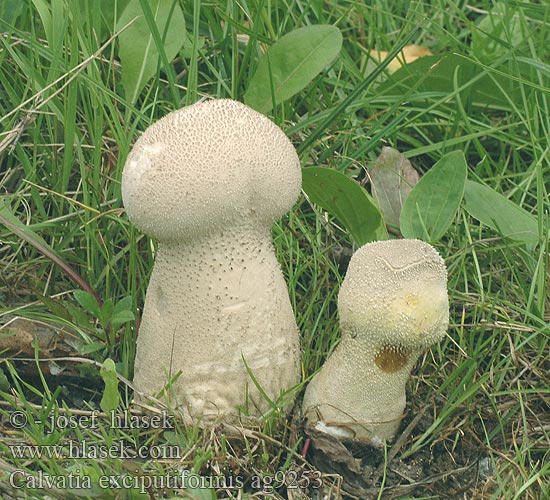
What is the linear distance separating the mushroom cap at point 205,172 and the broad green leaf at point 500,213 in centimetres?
64

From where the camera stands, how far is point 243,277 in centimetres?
181

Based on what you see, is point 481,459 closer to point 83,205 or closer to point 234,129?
point 234,129

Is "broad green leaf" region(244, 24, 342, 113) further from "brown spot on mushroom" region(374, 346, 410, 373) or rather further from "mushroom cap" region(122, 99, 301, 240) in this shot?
"brown spot on mushroom" region(374, 346, 410, 373)

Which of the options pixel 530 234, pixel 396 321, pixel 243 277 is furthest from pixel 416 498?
pixel 530 234

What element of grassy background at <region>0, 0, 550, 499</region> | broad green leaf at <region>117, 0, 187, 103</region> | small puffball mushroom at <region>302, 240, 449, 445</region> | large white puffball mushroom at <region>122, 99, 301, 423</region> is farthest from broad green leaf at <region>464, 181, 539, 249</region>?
broad green leaf at <region>117, 0, 187, 103</region>

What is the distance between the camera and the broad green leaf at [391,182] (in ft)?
7.65

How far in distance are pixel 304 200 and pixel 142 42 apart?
61cm

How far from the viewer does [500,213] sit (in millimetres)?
2211

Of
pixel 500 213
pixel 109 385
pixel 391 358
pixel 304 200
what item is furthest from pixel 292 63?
pixel 109 385

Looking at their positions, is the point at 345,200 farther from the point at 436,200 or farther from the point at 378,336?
the point at 378,336

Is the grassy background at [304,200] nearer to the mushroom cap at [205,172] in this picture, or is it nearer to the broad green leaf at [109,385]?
the broad green leaf at [109,385]

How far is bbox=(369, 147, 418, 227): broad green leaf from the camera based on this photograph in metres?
2.33

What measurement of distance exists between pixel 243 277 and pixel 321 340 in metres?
0.35

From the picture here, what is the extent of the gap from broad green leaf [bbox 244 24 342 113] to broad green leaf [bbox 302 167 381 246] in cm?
35
